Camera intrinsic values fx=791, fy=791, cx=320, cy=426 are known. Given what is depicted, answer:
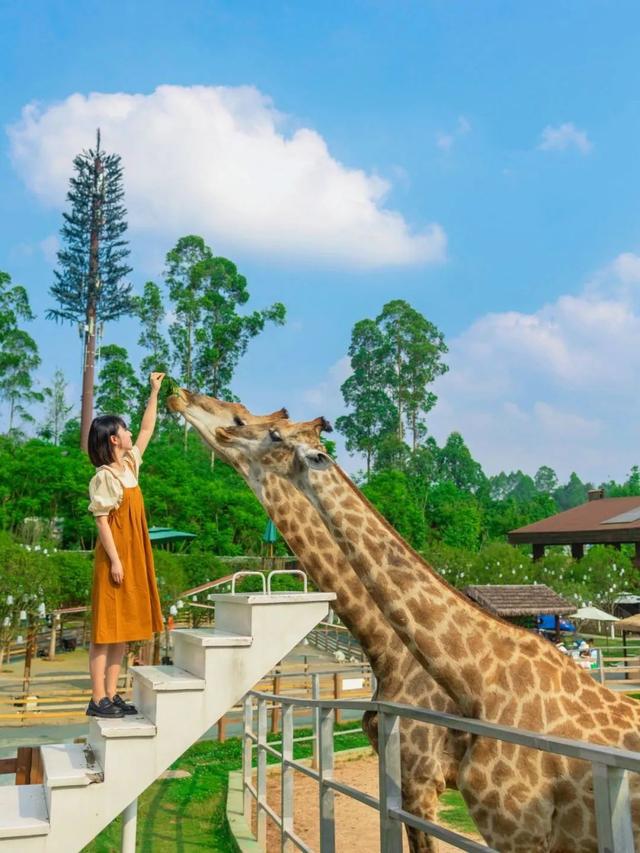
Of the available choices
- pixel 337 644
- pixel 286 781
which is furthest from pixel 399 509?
pixel 286 781

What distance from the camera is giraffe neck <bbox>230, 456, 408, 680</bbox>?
4422 mm

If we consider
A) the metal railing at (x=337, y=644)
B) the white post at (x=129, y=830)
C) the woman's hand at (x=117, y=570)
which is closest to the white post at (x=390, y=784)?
the white post at (x=129, y=830)

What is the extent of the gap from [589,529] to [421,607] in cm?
3881

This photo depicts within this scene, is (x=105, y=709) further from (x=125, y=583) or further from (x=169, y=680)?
(x=125, y=583)

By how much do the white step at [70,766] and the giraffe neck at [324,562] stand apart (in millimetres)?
1522

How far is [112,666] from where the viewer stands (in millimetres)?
3908

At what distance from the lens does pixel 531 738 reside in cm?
209

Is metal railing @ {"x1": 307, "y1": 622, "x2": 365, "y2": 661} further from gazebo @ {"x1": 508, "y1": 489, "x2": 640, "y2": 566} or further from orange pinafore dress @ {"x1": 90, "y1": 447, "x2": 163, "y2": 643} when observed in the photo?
orange pinafore dress @ {"x1": 90, "y1": 447, "x2": 163, "y2": 643}

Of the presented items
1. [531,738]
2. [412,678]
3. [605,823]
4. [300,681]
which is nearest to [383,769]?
[531,738]

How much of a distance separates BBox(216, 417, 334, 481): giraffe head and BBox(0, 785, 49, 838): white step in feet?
6.27

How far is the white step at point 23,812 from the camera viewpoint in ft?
10.4

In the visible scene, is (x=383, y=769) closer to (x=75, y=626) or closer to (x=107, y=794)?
(x=107, y=794)

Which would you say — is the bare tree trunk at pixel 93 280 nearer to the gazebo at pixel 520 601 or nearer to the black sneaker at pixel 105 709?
the gazebo at pixel 520 601

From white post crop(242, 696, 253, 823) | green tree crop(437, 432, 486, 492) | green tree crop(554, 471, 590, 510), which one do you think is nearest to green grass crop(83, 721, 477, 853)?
white post crop(242, 696, 253, 823)
